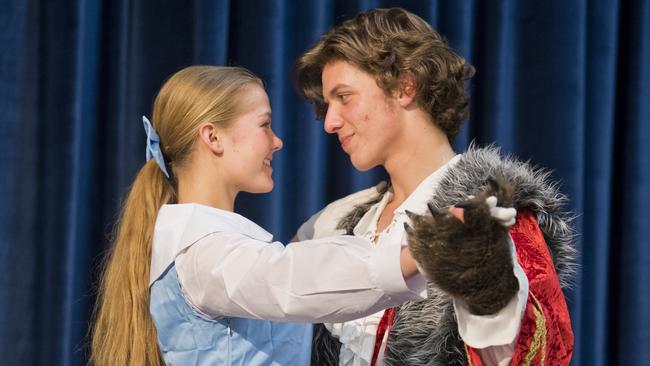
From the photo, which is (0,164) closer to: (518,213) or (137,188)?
(137,188)

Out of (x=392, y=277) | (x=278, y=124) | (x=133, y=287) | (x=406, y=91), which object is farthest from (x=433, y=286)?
(x=278, y=124)

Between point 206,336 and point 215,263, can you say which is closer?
point 215,263

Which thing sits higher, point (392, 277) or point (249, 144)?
point (249, 144)

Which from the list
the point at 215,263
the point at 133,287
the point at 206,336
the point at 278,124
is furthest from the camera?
the point at 278,124

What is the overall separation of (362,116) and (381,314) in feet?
1.27

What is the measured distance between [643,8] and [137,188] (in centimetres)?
140

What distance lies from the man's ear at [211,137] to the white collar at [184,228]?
0.12 metres

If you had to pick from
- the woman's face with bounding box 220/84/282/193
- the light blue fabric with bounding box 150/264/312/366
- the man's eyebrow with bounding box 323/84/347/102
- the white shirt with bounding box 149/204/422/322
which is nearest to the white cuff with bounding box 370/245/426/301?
the white shirt with bounding box 149/204/422/322

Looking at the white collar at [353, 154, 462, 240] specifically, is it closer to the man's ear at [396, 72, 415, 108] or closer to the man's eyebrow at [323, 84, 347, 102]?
the man's ear at [396, 72, 415, 108]

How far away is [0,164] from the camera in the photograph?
6.39 feet

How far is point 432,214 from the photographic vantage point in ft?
3.13

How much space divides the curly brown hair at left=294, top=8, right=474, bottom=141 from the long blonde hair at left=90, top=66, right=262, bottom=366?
8.6 inches

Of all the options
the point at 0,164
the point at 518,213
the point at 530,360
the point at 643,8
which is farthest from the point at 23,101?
the point at 643,8

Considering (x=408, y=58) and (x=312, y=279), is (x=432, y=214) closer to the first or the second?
(x=312, y=279)
